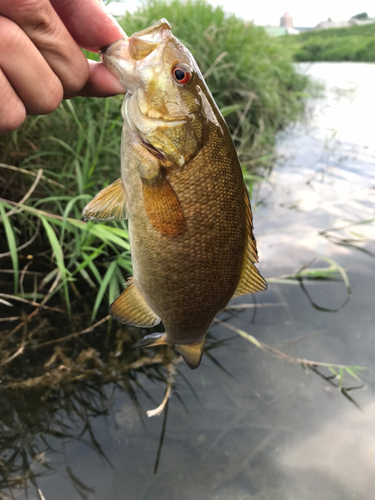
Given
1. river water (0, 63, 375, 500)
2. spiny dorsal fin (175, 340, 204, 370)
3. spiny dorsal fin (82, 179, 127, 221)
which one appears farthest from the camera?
river water (0, 63, 375, 500)

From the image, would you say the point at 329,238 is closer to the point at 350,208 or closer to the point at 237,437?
the point at 350,208

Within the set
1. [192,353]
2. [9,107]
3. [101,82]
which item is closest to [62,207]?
[101,82]

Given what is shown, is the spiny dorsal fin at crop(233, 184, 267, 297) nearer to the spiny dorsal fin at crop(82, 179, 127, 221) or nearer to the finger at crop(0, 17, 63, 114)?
the spiny dorsal fin at crop(82, 179, 127, 221)

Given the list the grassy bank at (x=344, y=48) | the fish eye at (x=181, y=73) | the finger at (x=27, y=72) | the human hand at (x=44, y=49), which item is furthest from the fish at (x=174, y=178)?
the grassy bank at (x=344, y=48)

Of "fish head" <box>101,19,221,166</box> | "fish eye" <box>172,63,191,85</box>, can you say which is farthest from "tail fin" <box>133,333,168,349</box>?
"fish eye" <box>172,63,191,85</box>

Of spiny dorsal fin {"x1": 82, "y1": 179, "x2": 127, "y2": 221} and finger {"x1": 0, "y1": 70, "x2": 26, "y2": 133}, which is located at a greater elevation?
finger {"x1": 0, "y1": 70, "x2": 26, "y2": 133}

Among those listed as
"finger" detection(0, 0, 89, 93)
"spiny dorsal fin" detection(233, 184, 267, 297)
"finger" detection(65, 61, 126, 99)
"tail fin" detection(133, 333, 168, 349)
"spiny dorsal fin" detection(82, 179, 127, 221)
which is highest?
"finger" detection(0, 0, 89, 93)

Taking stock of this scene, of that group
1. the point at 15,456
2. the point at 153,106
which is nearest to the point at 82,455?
the point at 15,456
